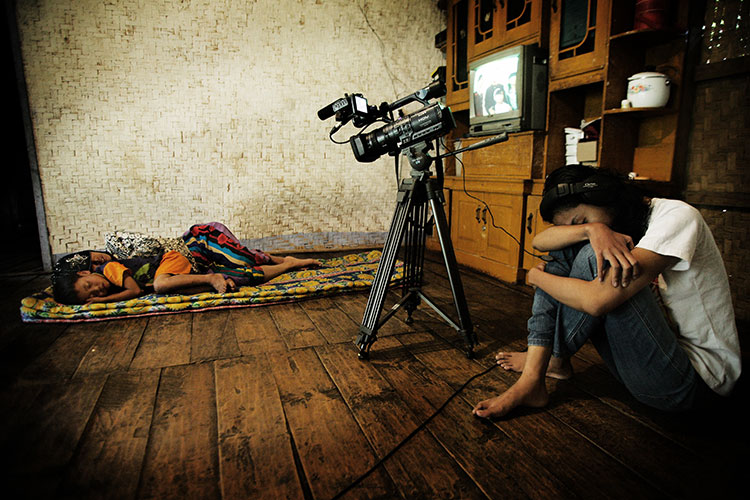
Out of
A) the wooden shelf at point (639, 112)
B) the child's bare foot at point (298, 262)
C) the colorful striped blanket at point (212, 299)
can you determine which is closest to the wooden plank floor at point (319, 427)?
the colorful striped blanket at point (212, 299)

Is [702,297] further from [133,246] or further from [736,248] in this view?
[133,246]

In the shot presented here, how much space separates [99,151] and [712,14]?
4.11 metres

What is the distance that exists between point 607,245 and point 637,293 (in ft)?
0.49

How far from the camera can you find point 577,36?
2312 mm

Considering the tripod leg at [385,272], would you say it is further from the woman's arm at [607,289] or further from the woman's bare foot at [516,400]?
the woman's arm at [607,289]

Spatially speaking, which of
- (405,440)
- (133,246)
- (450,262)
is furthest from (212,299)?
(405,440)

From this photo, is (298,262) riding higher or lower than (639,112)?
lower

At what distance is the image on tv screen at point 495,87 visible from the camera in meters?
2.53

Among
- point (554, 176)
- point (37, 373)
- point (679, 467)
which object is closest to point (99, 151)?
point (37, 373)

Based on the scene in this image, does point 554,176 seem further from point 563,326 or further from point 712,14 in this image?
point 712,14

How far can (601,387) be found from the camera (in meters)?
1.39

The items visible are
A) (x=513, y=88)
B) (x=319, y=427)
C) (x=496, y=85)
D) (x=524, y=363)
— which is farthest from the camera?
(x=496, y=85)

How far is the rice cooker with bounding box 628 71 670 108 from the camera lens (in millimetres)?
1961

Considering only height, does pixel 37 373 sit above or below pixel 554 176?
below
